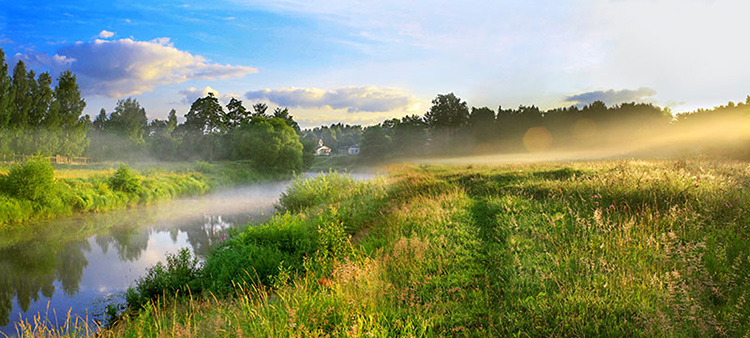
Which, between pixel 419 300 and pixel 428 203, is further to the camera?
→ pixel 428 203

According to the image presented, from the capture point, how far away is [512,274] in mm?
5168

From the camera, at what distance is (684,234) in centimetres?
598

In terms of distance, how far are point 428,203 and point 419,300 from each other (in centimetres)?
647

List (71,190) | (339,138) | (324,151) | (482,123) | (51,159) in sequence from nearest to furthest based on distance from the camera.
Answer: (71,190) → (51,159) → (482,123) → (324,151) → (339,138)

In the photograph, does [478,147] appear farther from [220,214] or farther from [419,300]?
[419,300]

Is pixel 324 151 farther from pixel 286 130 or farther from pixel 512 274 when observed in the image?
pixel 512 274

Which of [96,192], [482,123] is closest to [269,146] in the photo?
[96,192]

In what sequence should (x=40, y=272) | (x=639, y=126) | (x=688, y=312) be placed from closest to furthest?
(x=688, y=312) < (x=40, y=272) < (x=639, y=126)

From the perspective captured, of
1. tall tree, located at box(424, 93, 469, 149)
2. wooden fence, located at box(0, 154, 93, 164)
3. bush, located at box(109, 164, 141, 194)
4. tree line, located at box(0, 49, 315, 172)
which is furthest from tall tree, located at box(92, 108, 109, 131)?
tall tree, located at box(424, 93, 469, 149)

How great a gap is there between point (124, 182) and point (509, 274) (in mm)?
30088

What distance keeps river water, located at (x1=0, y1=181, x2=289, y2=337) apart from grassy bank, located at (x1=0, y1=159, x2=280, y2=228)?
3.71 ft

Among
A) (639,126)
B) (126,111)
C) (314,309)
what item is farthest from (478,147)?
(126,111)

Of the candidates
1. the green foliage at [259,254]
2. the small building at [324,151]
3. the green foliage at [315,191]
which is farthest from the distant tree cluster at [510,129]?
the small building at [324,151]

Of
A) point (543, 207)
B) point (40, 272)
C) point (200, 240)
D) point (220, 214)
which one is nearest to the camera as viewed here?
point (543, 207)
